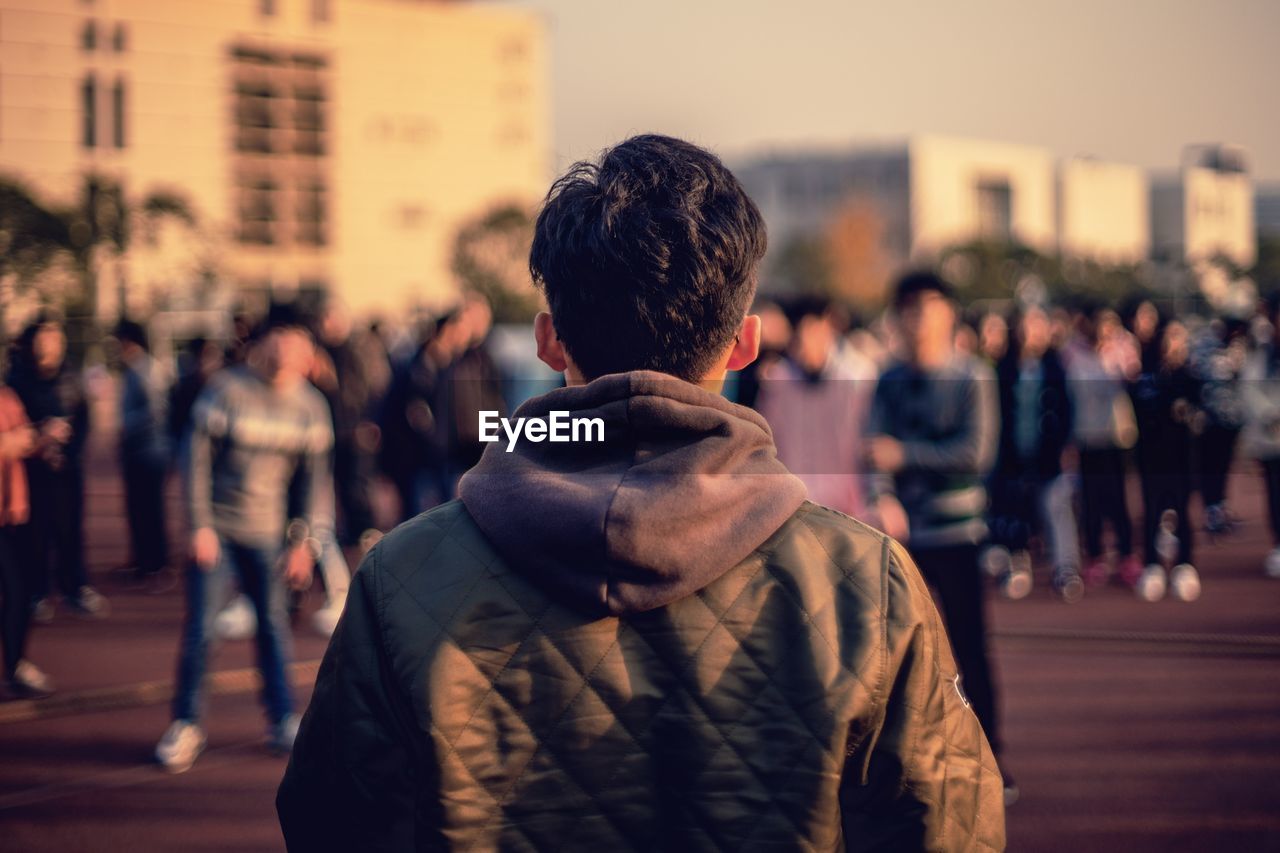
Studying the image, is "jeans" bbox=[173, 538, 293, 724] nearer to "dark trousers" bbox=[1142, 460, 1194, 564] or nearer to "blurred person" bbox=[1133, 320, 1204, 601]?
"blurred person" bbox=[1133, 320, 1204, 601]

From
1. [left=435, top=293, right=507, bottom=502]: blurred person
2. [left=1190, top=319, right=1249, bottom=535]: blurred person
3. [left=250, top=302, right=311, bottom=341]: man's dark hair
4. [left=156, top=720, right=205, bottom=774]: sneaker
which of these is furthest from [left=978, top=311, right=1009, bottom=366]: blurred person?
[left=156, top=720, right=205, bottom=774]: sneaker

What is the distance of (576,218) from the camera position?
1781 mm

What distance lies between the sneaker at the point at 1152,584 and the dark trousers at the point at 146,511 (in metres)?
8.05

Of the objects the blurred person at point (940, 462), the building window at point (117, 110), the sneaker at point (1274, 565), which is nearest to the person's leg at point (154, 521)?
the blurred person at point (940, 462)

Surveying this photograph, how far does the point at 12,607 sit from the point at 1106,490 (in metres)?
8.13

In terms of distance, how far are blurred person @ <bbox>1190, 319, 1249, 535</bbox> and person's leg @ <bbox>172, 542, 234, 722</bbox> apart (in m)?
8.37

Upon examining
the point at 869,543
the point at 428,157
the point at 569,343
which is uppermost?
the point at 428,157

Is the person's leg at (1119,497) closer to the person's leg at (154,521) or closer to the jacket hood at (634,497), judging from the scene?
the person's leg at (154,521)

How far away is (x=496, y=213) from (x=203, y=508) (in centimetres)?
5612

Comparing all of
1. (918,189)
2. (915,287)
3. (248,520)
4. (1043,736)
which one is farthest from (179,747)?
(918,189)

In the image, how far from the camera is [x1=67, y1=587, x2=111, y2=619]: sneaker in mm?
10422

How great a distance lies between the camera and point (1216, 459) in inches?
490

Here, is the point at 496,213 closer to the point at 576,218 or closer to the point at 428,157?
the point at 428,157

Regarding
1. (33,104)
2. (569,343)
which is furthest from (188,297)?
(33,104)
